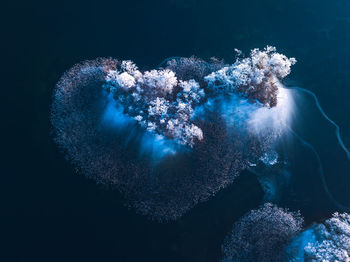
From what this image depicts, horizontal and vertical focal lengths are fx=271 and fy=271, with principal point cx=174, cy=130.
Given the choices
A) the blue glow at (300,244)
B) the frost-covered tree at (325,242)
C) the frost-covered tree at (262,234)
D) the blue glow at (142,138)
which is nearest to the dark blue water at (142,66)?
the frost-covered tree at (262,234)

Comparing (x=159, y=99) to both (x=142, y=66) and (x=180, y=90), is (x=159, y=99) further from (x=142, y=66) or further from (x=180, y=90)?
(x=142, y=66)

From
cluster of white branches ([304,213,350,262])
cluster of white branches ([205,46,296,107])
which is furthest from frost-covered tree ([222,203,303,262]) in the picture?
cluster of white branches ([205,46,296,107])

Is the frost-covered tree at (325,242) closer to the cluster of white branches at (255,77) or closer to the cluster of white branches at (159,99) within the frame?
the cluster of white branches at (255,77)

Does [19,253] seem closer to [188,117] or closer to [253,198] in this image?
[188,117]

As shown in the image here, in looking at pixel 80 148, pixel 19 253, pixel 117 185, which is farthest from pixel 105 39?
pixel 19 253

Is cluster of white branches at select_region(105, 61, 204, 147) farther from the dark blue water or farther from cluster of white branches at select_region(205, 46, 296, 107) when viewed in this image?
the dark blue water

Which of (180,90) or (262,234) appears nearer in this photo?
(262,234)

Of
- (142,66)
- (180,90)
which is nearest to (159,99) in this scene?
(180,90)
